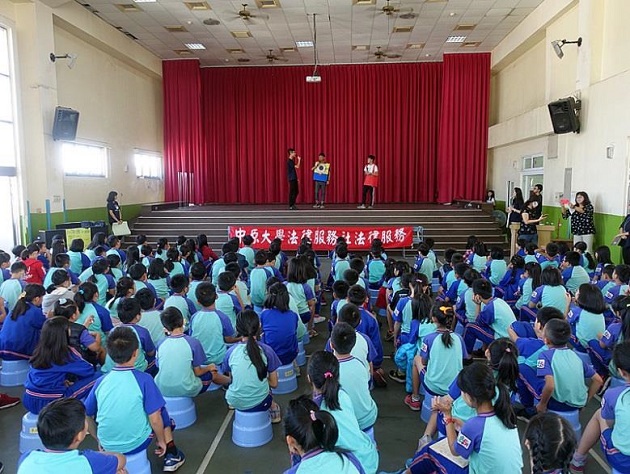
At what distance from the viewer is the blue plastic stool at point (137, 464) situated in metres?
2.65

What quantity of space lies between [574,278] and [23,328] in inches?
215

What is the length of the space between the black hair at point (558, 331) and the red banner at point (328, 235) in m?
7.18

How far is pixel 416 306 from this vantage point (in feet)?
11.9

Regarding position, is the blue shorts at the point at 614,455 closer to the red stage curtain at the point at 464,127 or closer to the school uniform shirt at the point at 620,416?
the school uniform shirt at the point at 620,416

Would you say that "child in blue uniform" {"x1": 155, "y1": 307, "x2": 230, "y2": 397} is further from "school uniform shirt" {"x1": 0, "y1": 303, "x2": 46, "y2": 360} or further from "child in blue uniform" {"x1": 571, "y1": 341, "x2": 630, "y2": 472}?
"child in blue uniform" {"x1": 571, "y1": 341, "x2": 630, "y2": 472}

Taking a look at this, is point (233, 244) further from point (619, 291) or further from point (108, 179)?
point (108, 179)

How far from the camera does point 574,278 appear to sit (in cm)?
535

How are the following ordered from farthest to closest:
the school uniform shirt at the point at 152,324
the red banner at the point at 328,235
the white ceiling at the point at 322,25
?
the white ceiling at the point at 322,25
the red banner at the point at 328,235
the school uniform shirt at the point at 152,324

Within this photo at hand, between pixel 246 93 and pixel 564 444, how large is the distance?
49.0 feet

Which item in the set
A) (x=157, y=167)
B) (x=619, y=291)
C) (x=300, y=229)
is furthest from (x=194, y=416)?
(x=157, y=167)

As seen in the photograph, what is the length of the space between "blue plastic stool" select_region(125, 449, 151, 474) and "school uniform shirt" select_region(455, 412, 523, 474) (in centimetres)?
174

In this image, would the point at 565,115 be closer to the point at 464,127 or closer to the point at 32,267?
the point at 464,127

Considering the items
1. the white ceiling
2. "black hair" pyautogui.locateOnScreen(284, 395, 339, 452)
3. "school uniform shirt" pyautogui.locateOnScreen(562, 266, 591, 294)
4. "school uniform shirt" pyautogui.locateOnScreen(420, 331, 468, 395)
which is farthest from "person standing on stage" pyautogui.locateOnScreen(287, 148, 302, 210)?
"black hair" pyautogui.locateOnScreen(284, 395, 339, 452)

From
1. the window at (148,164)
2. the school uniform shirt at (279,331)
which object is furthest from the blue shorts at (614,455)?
the window at (148,164)
